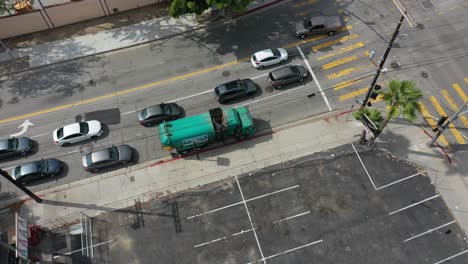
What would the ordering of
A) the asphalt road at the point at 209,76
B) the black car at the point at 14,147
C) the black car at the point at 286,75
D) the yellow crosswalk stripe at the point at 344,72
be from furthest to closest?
the yellow crosswalk stripe at the point at 344,72 < the black car at the point at 286,75 < the asphalt road at the point at 209,76 < the black car at the point at 14,147

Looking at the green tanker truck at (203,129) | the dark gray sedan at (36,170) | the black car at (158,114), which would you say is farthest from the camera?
the black car at (158,114)

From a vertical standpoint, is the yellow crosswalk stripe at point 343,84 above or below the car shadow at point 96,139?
below

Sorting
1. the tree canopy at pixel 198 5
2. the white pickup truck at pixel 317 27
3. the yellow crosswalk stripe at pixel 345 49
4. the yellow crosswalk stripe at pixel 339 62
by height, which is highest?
the tree canopy at pixel 198 5

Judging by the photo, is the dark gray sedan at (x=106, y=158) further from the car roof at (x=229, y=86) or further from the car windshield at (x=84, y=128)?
the car roof at (x=229, y=86)

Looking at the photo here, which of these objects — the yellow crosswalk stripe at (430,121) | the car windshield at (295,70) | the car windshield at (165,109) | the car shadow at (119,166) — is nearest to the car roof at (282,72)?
the car windshield at (295,70)

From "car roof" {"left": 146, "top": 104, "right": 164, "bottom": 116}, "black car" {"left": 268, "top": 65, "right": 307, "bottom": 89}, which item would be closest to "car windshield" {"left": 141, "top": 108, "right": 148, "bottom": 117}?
"car roof" {"left": 146, "top": 104, "right": 164, "bottom": 116}
